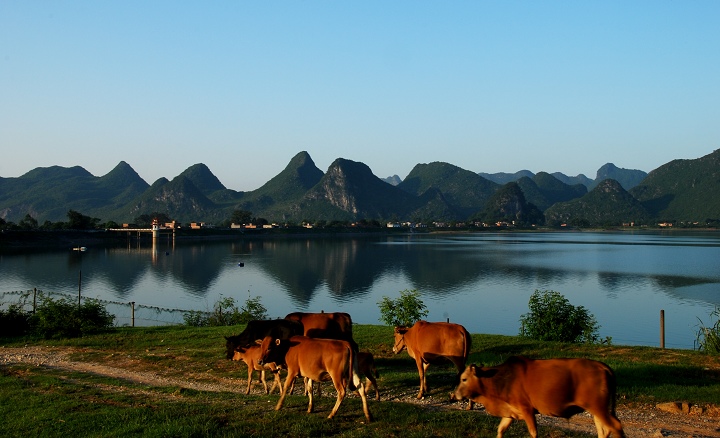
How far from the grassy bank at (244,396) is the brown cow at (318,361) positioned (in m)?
0.43

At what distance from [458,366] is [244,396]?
4.01 meters

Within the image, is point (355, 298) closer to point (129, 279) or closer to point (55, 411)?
point (129, 279)

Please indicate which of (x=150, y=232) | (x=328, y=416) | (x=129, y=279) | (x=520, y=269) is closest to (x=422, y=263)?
(x=520, y=269)

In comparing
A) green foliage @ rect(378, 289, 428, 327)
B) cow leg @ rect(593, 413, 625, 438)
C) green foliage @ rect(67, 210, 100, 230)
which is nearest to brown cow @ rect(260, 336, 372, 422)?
cow leg @ rect(593, 413, 625, 438)

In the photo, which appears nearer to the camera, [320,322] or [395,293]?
[320,322]

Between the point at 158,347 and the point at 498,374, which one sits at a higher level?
the point at 498,374

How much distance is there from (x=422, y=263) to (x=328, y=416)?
64.1m

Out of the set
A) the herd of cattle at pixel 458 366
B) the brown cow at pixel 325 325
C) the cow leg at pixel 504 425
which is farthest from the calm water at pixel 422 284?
the cow leg at pixel 504 425

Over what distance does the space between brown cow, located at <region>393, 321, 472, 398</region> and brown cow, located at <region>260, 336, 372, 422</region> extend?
2.07 meters

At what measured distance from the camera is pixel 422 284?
50562 mm

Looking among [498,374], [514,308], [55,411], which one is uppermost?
[498,374]

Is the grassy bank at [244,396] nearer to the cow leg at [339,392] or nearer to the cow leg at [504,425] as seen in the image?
the cow leg at [339,392]

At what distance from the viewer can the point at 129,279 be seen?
57.2m

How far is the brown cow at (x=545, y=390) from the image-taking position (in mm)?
6969
